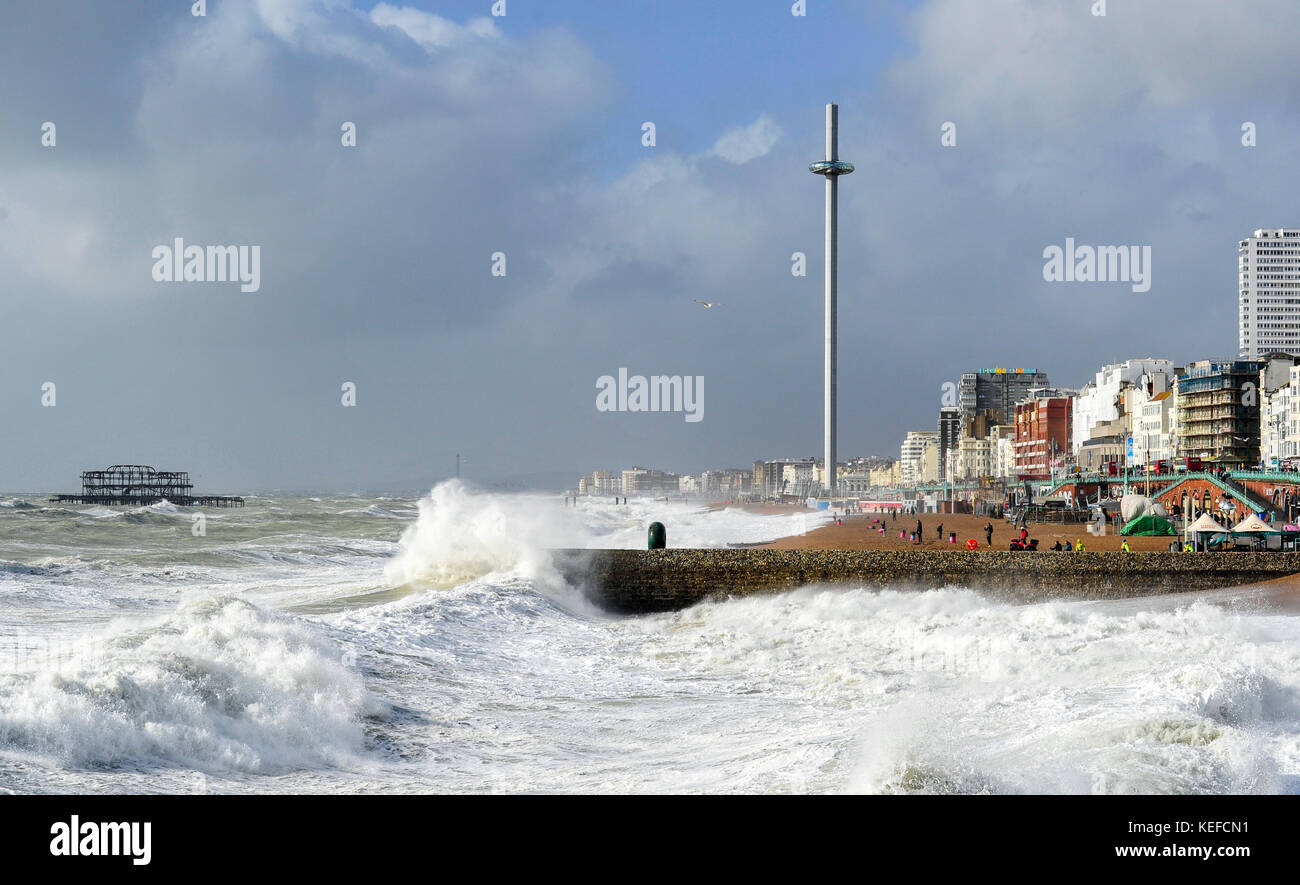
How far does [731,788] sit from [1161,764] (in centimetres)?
395

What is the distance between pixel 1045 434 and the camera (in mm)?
144750

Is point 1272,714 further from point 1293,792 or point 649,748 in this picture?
point 649,748

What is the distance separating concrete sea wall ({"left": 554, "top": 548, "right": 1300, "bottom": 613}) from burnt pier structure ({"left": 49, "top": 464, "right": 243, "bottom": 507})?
92.3 meters

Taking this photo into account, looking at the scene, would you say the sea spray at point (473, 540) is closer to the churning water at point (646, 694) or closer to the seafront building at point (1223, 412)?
the churning water at point (646, 694)

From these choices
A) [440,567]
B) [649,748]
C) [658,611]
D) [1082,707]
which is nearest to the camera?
[649,748]

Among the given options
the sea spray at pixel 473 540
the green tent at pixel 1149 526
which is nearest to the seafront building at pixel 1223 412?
the green tent at pixel 1149 526

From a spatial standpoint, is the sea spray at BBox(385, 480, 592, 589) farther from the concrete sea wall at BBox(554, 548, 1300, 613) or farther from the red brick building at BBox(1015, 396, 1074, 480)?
the red brick building at BBox(1015, 396, 1074, 480)

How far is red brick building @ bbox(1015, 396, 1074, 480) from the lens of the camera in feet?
465

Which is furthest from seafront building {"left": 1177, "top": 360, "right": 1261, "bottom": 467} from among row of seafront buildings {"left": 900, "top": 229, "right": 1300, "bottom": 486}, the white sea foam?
the white sea foam

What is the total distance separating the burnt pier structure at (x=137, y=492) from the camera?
11628 centimetres

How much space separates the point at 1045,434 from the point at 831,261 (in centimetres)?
5270

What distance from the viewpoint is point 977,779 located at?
9.09 metres

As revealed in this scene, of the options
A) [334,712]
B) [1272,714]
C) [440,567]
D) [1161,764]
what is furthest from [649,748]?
[440,567]
